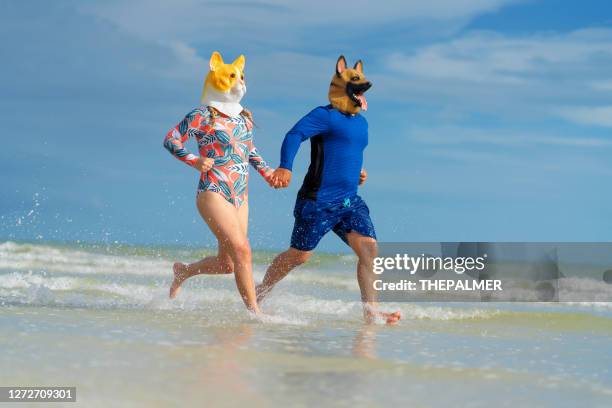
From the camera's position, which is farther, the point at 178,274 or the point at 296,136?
the point at 178,274

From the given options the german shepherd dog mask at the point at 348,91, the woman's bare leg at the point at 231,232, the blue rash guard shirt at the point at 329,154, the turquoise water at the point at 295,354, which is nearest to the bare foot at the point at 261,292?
the turquoise water at the point at 295,354

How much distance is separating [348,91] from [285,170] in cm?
92

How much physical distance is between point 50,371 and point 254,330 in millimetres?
2017

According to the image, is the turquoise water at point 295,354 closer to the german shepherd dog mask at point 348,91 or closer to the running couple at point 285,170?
the running couple at point 285,170

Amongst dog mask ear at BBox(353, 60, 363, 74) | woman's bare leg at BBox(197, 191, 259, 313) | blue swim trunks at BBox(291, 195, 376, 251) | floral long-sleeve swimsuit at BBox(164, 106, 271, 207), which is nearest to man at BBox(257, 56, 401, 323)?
blue swim trunks at BBox(291, 195, 376, 251)

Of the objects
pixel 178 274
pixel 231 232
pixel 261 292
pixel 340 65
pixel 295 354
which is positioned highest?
pixel 340 65

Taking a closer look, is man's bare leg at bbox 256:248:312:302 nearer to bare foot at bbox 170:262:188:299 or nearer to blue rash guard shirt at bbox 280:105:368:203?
blue rash guard shirt at bbox 280:105:368:203

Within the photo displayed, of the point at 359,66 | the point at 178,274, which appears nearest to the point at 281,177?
the point at 359,66

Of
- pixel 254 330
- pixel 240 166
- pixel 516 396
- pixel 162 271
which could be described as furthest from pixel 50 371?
pixel 162 271

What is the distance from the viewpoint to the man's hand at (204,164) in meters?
6.49

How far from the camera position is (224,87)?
6.81 meters

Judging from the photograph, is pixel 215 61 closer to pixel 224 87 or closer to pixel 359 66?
pixel 224 87

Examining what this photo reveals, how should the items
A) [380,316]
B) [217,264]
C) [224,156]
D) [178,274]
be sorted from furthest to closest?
[178,274] < [217,264] < [380,316] < [224,156]

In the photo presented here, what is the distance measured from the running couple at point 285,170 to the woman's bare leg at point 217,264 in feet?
0.04
